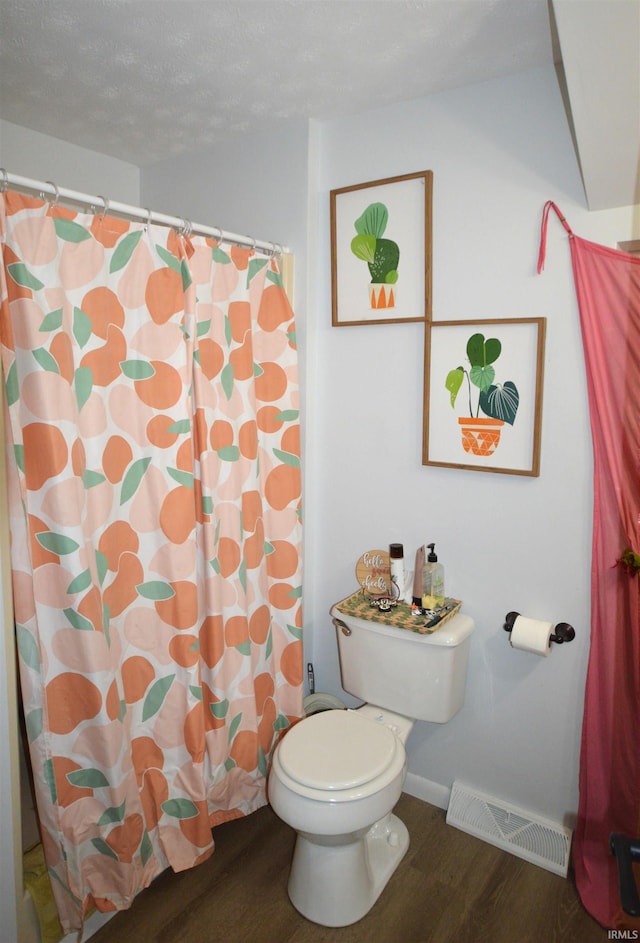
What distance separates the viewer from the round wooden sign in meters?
2.17

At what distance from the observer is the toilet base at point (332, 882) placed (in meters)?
1.75

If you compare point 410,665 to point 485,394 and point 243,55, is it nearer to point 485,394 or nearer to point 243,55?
point 485,394

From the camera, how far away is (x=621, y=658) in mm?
1705

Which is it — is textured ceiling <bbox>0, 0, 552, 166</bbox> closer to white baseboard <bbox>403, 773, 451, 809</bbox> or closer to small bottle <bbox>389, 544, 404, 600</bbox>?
small bottle <bbox>389, 544, 404, 600</bbox>

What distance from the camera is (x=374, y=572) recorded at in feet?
7.25

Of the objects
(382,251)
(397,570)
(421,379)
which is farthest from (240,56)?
(397,570)

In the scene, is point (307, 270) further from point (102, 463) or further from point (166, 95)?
point (102, 463)

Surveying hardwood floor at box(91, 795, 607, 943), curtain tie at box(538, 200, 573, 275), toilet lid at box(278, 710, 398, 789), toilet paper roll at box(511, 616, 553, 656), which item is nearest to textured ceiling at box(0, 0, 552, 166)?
curtain tie at box(538, 200, 573, 275)

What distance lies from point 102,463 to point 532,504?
1.29 m

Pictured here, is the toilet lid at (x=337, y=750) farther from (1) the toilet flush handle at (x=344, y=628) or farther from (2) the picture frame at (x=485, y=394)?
(2) the picture frame at (x=485, y=394)

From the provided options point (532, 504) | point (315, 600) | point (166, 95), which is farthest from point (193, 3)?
point (315, 600)

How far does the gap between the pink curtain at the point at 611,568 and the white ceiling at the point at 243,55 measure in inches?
19.4

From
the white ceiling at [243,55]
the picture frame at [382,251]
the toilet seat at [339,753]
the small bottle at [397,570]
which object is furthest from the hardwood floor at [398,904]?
the white ceiling at [243,55]

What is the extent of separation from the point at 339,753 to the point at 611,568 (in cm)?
96
